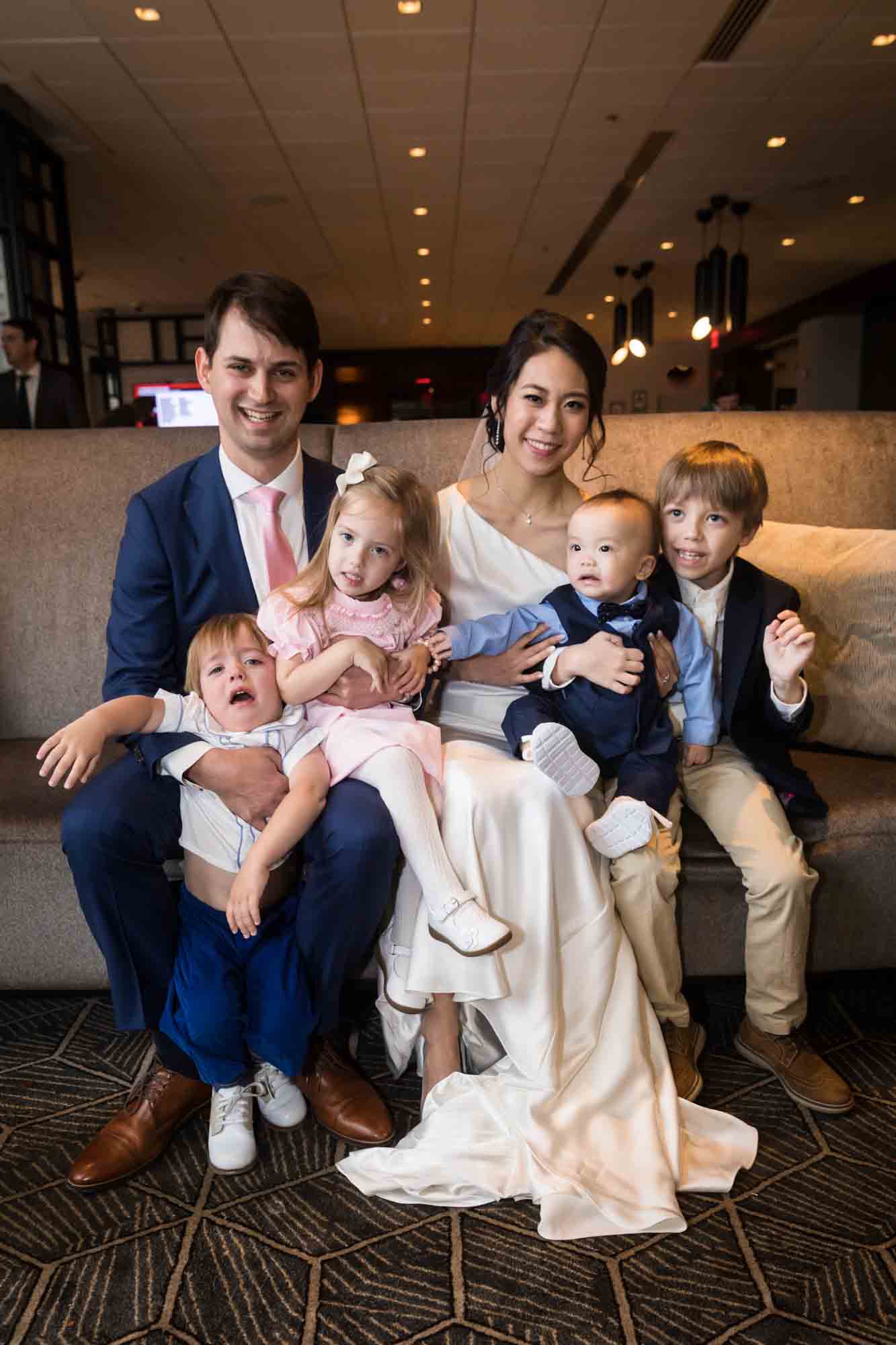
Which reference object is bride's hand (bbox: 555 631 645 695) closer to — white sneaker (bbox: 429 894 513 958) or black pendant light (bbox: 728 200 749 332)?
white sneaker (bbox: 429 894 513 958)

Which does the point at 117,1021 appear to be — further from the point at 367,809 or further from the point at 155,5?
the point at 155,5

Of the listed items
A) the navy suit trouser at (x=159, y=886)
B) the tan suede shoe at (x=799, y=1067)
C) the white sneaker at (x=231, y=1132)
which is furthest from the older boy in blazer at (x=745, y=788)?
the white sneaker at (x=231, y=1132)

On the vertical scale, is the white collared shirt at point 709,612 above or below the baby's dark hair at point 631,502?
below

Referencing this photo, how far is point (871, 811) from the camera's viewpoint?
1775 mm

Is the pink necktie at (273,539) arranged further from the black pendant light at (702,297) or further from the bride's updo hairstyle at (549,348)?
the black pendant light at (702,297)

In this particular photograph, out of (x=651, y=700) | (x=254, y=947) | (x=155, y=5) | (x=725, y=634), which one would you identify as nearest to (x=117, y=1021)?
(x=254, y=947)

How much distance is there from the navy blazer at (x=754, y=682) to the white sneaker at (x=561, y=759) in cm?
43

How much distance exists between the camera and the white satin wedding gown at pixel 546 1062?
143cm

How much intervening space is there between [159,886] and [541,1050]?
705 millimetres

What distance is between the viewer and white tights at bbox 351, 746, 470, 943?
1497 millimetres

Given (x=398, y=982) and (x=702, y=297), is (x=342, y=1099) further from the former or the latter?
(x=702, y=297)

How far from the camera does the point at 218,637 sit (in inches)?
64.6

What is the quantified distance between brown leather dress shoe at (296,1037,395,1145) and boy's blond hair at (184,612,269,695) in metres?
0.69

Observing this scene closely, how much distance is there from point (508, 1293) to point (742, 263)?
9.00 metres
